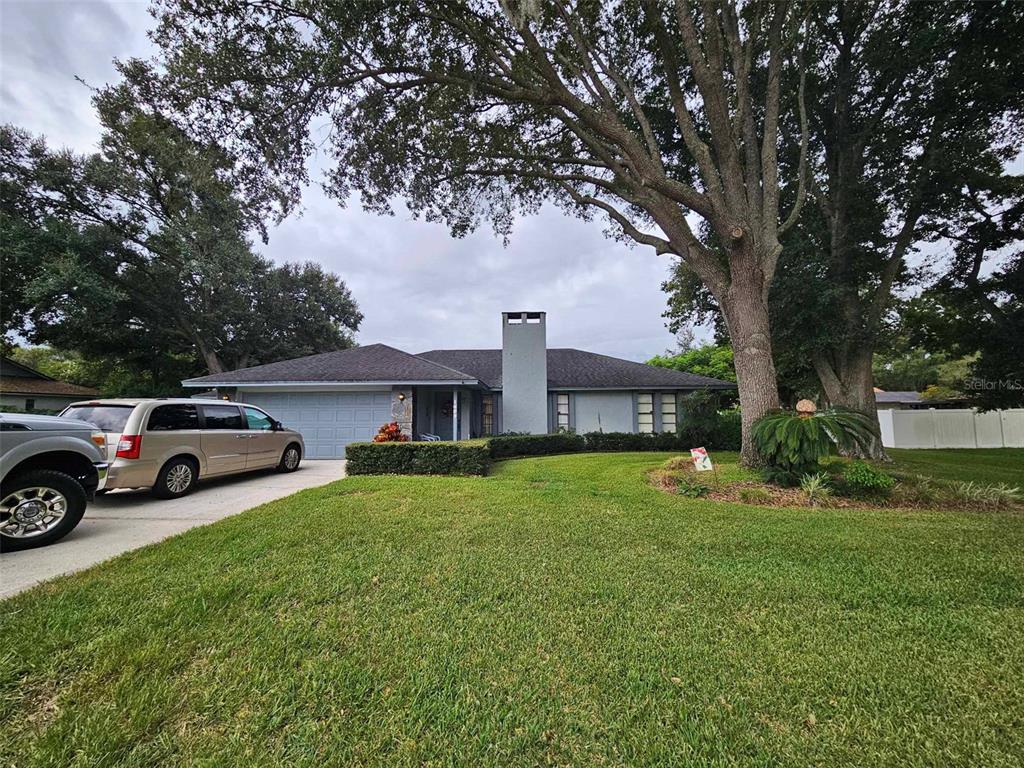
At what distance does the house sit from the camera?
12117 millimetres

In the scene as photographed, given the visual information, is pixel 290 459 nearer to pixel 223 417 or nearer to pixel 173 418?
pixel 223 417

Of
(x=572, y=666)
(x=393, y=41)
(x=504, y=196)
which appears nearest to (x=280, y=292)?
(x=504, y=196)

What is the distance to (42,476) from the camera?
155 inches

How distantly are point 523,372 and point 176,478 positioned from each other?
1061 centimetres

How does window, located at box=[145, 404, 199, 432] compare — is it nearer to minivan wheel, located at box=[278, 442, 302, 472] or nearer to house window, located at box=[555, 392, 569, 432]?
minivan wheel, located at box=[278, 442, 302, 472]

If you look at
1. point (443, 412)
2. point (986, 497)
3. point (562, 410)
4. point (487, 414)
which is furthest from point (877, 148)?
point (443, 412)

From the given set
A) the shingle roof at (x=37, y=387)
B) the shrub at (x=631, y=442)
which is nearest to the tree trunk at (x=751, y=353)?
the shrub at (x=631, y=442)

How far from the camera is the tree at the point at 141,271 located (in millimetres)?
15898

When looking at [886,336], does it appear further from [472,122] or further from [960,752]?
[960,752]

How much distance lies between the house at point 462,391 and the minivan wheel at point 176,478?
17.8ft

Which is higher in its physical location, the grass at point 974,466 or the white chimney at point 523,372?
the white chimney at point 523,372

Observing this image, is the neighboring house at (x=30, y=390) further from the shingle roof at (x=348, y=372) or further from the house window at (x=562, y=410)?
the house window at (x=562, y=410)

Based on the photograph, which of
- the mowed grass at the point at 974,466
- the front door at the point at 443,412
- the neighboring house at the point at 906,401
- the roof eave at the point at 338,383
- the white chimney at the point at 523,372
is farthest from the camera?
the neighboring house at the point at 906,401

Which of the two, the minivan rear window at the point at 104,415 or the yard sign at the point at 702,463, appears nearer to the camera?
the minivan rear window at the point at 104,415
